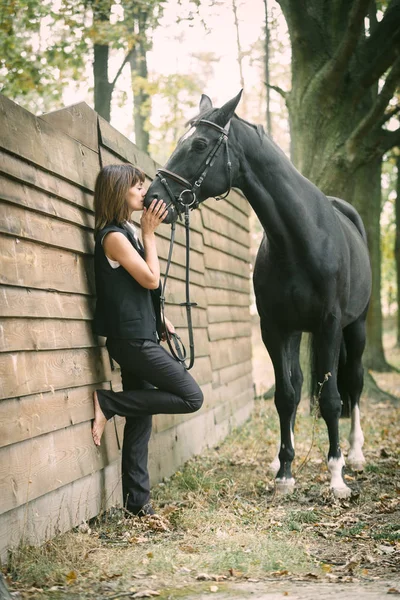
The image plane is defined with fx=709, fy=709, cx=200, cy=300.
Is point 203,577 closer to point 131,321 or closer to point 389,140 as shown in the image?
point 131,321

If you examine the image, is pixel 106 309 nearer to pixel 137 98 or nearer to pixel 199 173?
pixel 199 173

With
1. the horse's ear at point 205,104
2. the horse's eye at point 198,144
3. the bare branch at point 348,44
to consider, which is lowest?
the horse's eye at point 198,144

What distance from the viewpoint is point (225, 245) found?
859cm

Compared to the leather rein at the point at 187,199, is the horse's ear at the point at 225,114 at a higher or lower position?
higher

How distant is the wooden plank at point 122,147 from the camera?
4828 mm

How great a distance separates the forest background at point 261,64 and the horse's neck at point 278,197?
12.0 ft

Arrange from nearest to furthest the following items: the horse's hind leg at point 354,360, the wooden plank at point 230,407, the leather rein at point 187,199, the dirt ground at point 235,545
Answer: the dirt ground at point 235,545 → the leather rein at point 187,199 → the horse's hind leg at point 354,360 → the wooden plank at point 230,407

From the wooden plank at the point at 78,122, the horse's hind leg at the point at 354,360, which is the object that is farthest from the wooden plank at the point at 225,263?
the wooden plank at the point at 78,122

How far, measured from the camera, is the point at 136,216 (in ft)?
17.4

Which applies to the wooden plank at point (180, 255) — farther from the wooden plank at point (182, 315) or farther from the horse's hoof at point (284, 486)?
the horse's hoof at point (284, 486)

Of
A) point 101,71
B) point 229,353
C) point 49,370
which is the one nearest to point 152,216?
point 49,370

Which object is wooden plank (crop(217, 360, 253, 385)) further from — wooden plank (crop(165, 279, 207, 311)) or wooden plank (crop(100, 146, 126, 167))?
wooden plank (crop(100, 146, 126, 167))

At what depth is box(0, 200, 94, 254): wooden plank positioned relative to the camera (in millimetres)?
3326

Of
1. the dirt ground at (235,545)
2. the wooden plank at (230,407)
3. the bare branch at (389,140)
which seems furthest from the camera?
the bare branch at (389,140)
